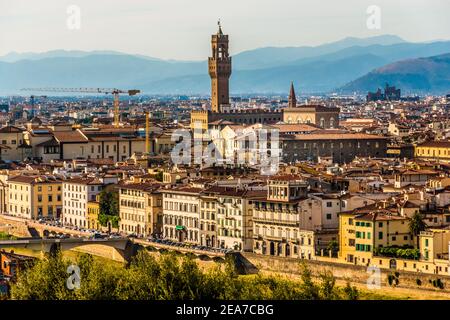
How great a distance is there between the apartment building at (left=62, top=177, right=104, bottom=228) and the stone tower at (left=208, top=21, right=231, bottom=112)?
3047cm

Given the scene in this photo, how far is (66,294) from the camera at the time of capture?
2408 centimetres

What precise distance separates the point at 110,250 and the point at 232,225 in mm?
3502

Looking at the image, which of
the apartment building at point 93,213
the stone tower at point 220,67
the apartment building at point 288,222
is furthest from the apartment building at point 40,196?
the stone tower at point 220,67

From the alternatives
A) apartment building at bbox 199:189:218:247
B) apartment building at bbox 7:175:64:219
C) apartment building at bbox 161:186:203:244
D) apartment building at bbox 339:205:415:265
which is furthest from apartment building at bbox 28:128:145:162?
apartment building at bbox 339:205:415:265

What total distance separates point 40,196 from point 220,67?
30.6 metres

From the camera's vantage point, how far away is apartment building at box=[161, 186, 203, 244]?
37.3 metres

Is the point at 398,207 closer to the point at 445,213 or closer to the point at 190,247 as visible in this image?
the point at 445,213

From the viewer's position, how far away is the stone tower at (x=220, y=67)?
75.4 metres

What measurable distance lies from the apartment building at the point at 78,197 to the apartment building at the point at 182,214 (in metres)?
5.03

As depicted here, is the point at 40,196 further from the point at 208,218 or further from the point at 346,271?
the point at 346,271

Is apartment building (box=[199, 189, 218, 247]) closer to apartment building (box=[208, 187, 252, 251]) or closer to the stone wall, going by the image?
apartment building (box=[208, 187, 252, 251])

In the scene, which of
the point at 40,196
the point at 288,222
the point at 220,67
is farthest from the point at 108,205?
the point at 220,67

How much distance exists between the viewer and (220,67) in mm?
75562
